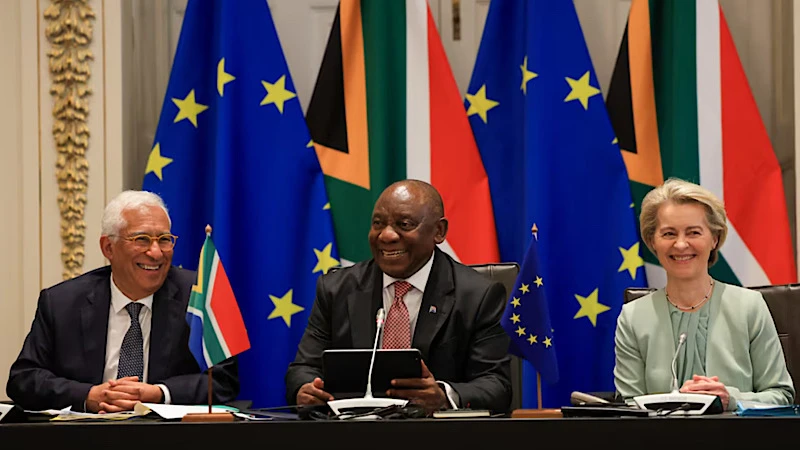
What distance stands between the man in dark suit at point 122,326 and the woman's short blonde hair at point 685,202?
1.51 meters

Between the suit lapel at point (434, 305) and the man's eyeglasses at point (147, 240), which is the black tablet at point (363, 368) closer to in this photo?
the suit lapel at point (434, 305)

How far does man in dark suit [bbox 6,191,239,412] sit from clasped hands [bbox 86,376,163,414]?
0.14 m

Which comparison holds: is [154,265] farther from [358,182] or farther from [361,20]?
[361,20]

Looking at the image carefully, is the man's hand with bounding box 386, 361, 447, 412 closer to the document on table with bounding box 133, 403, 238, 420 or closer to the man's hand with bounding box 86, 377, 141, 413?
the document on table with bounding box 133, 403, 238, 420

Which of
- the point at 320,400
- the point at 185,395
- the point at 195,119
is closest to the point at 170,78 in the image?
the point at 195,119

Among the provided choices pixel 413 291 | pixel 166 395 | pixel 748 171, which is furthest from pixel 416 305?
pixel 748 171

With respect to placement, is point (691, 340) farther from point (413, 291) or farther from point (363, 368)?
point (363, 368)

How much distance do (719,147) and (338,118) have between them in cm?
164

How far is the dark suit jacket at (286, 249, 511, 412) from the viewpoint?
→ 10.7ft

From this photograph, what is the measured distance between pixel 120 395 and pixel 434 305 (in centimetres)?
105

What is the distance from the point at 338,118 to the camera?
4.37m

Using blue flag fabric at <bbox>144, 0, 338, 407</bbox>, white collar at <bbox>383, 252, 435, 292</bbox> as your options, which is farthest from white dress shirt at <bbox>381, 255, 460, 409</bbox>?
blue flag fabric at <bbox>144, 0, 338, 407</bbox>

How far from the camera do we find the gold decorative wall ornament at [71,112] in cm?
425

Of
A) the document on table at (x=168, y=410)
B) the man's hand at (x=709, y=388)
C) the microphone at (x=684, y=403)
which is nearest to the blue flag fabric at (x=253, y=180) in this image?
the document on table at (x=168, y=410)
